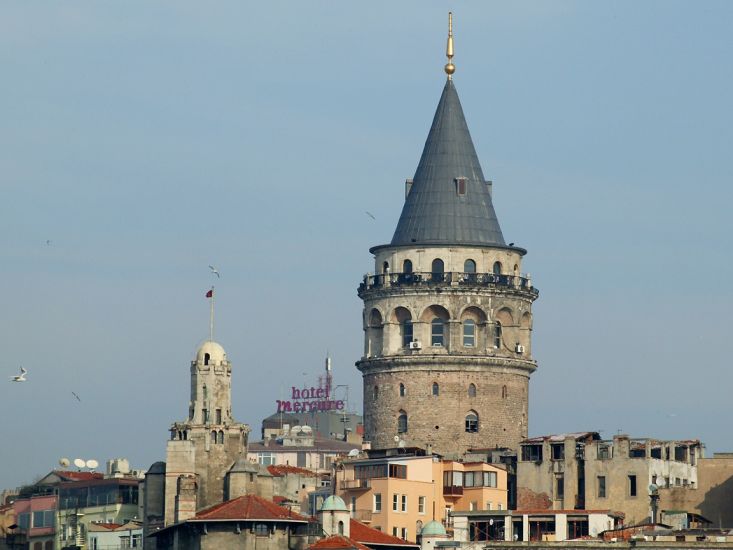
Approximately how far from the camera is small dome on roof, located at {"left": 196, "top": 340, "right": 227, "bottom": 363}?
13400 cm

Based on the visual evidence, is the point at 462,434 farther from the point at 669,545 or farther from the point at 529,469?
the point at 669,545

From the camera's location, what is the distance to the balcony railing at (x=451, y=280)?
480 ft

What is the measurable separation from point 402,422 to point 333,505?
18263 mm

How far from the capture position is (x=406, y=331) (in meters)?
147

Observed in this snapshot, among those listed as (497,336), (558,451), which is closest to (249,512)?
(558,451)

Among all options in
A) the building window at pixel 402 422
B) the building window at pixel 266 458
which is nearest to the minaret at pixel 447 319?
the building window at pixel 402 422

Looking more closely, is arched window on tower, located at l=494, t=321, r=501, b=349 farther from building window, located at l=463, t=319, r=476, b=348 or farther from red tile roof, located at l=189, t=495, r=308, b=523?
red tile roof, located at l=189, t=495, r=308, b=523

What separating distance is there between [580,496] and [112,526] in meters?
25.7

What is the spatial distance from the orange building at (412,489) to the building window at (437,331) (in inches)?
306

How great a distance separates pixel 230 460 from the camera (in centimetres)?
13388

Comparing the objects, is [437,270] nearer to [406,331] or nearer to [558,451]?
[406,331]

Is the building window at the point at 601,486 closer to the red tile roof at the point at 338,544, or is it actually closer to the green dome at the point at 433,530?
the green dome at the point at 433,530

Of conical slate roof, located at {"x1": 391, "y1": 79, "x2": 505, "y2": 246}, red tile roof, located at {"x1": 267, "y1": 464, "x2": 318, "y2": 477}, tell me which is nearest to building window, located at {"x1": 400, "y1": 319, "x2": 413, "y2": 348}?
conical slate roof, located at {"x1": 391, "y1": 79, "x2": 505, "y2": 246}

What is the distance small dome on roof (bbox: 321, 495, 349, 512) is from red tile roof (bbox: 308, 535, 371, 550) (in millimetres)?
3133
